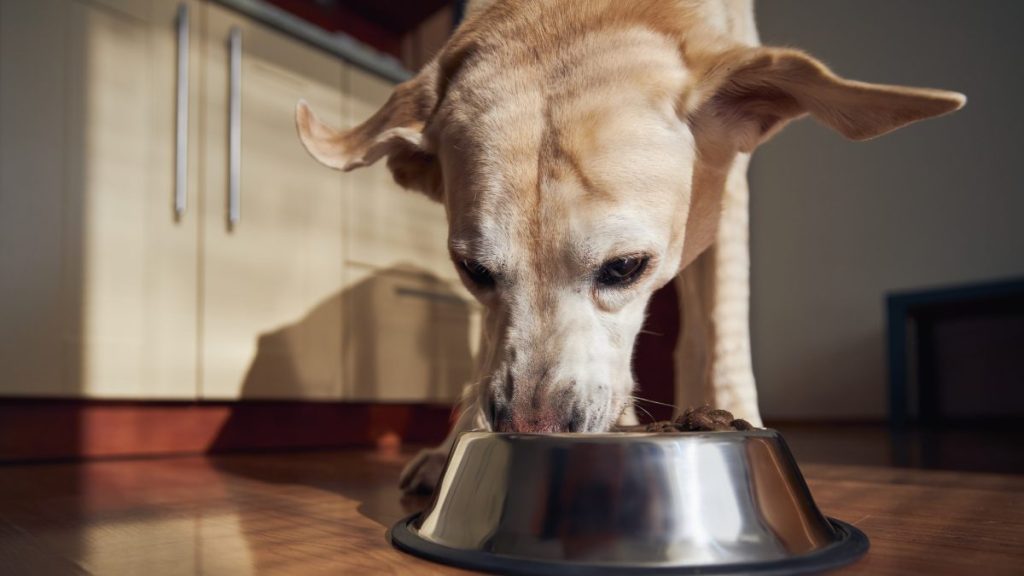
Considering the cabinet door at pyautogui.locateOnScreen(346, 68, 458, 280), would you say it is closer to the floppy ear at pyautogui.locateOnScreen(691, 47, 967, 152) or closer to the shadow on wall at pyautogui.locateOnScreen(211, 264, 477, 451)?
the shadow on wall at pyautogui.locateOnScreen(211, 264, 477, 451)

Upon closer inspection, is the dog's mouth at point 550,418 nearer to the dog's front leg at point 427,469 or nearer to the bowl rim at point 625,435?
the bowl rim at point 625,435

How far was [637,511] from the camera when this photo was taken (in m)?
0.70

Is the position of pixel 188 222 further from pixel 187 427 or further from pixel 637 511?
pixel 637 511

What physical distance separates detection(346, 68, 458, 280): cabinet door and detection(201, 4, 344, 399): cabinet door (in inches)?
2.5

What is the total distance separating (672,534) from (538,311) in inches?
15.6

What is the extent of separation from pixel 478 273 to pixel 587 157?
0.23m

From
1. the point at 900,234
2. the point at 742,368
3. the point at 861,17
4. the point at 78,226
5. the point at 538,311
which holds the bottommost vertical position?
the point at 742,368

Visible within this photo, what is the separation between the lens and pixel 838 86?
106cm

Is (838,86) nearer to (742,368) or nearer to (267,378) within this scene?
(742,368)

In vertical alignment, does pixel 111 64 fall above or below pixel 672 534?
above

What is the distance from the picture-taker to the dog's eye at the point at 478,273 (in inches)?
42.4

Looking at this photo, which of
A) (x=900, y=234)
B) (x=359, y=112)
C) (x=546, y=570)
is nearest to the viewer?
(x=546, y=570)

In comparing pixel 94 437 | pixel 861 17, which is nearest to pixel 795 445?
pixel 94 437

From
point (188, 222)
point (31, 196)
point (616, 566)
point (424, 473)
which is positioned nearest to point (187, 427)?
point (188, 222)
